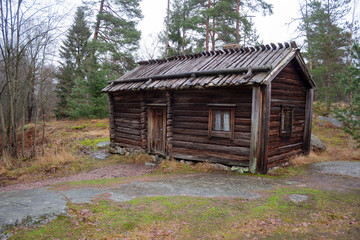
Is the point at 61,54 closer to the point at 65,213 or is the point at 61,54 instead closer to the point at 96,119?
the point at 96,119

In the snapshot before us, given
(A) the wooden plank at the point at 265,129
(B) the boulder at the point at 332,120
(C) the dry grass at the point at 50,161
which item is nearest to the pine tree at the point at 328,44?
(B) the boulder at the point at 332,120

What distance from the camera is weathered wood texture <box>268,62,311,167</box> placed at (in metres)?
8.83

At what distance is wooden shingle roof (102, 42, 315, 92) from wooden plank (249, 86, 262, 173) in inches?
22.4

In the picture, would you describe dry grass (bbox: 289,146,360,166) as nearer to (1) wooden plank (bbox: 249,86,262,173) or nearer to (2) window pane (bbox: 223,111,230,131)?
(1) wooden plank (bbox: 249,86,262,173)

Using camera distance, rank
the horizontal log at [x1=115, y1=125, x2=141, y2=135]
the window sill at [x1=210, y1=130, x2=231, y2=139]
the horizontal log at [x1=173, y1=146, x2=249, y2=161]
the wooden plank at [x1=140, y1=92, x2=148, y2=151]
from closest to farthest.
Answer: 1. the horizontal log at [x1=173, y1=146, x2=249, y2=161]
2. the window sill at [x1=210, y1=130, x2=231, y2=139]
3. the wooden plank at [x1=140, y1=92, x2=148, y2=151]
4. the horizontal log at [x1=115, y1=125, x2=141, y2=135]

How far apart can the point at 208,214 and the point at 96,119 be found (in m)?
20.3

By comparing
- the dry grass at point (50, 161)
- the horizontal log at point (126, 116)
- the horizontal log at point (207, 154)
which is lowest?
the dry grass at point (50, 161)

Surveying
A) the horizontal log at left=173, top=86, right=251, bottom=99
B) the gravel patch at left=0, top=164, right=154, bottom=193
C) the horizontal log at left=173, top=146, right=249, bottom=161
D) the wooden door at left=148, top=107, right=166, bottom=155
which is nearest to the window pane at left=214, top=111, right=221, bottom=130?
the horizontal log at left=173, top=86, right=251, bottom=99

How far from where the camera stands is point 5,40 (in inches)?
429

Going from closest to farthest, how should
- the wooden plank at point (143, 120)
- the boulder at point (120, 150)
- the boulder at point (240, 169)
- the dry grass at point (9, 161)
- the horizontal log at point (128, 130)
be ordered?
the boulder at point (240, 169)
the dry grass at point (9, 161)
the wooden plank at point (143, 120)
the horizontal log at point (128, 130)
the boulder at point (120, 150)

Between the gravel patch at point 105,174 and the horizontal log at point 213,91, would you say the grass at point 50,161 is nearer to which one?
the gravel patch at point 105,174

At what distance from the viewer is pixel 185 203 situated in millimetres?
5570

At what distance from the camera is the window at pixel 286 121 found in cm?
932

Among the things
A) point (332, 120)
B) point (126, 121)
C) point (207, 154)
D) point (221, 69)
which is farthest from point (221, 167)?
point (332, 120)
